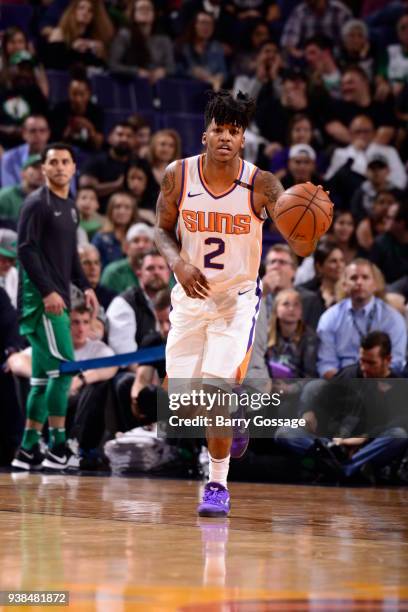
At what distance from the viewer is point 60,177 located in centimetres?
Answer: 780

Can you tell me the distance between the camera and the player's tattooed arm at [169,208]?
5691 millimetres

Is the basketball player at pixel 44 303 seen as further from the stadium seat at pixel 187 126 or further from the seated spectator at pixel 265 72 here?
the seated spectator at pixel 265 72

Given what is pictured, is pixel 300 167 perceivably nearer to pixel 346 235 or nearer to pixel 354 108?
pixel 346 235

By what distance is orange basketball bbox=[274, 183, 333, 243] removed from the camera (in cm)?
528

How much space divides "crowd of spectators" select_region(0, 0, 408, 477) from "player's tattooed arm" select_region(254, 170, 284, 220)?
7.46ft

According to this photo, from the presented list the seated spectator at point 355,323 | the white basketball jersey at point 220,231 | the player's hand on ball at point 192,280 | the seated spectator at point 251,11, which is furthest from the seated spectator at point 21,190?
the seated spectator at point 251,11

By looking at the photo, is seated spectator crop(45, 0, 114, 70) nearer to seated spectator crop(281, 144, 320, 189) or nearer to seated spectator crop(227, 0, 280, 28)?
seated spectator crop(227, 0, 280, 28)

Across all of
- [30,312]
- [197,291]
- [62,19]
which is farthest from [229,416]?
[62,19]

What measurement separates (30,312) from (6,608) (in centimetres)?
480

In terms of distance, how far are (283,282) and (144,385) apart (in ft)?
5.64

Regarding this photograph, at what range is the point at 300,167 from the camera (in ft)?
37.3

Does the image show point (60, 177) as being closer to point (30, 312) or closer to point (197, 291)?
point (30, 312)

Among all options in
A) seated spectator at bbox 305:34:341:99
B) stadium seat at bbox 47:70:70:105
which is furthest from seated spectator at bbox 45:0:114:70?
seated spectator at bbox 305:34:341:99

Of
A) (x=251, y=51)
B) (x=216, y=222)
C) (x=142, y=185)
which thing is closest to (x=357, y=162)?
(x=142, y=185)
